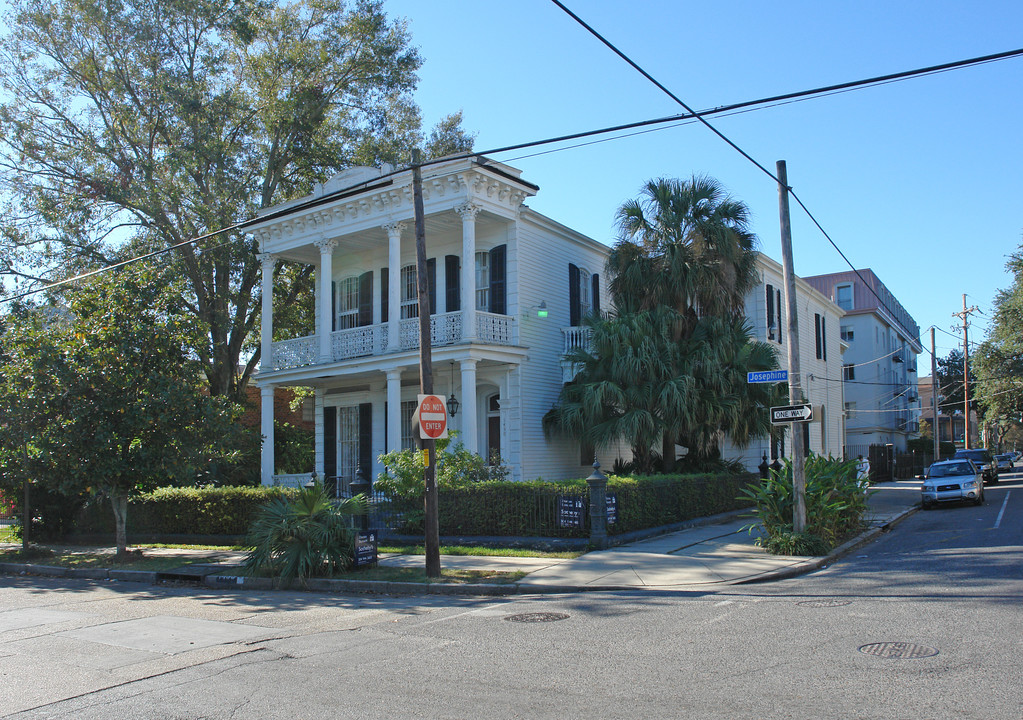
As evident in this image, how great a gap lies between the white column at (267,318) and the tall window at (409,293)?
417 centimetres

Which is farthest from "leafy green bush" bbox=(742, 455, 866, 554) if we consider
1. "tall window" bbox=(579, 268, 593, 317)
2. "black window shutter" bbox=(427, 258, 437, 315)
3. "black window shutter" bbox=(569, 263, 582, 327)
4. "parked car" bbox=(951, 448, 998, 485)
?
"parked car" bbox=(951, 448, 998, 485)

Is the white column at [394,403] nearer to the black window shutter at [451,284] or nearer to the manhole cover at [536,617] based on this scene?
the black window shutter at [451,284]

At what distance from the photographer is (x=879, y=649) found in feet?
22.3

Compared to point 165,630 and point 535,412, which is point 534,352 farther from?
point 165,630

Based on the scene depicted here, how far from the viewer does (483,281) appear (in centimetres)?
2255

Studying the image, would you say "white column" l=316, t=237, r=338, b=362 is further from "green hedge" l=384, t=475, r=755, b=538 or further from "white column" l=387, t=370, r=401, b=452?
"green hedge" l=384, t=475, r=755, b=538

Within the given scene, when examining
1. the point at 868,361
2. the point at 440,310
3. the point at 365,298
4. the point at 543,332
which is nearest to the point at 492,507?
the point at 543,332

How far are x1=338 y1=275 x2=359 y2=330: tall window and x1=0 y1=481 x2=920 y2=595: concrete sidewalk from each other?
32.8 ft

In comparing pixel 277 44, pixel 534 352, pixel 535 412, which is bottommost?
pixel 535 412

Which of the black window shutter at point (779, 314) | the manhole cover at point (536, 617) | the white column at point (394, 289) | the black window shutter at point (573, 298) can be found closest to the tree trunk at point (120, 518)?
the white column at point (394, 289)

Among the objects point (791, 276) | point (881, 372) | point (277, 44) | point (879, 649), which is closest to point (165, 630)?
point (879, 649)

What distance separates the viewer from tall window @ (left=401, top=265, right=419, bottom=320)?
2347 centimetres

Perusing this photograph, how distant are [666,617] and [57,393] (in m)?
12.7

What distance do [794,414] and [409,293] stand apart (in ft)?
43.8
